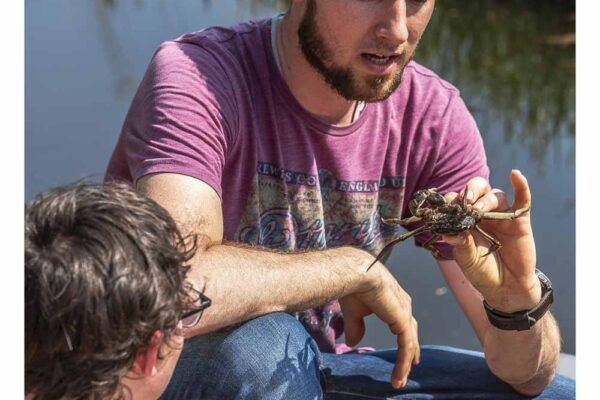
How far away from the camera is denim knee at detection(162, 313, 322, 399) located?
186 cm

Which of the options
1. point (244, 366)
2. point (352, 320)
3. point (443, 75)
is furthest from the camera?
point (443, 75)

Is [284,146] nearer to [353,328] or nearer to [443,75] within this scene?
[353,328]

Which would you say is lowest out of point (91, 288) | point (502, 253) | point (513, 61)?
point (513, 61)

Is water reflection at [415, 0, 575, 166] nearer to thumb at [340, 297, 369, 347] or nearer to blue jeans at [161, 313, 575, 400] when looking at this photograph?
thumb at [340, 297, 369, 347]

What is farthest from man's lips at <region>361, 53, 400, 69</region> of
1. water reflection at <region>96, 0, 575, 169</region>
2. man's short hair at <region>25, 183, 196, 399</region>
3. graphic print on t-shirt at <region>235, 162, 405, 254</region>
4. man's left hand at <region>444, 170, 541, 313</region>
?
water reflection at <region>96, 0, 575, 169</region>

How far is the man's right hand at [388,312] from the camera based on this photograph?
2.05m

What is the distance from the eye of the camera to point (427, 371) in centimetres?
232

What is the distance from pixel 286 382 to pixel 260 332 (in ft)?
0.31

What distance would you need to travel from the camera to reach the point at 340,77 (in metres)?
2.28

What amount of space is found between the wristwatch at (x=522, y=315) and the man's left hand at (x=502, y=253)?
12 mm

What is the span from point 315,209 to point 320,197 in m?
0.03

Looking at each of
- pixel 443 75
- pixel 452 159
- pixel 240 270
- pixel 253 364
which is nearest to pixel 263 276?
pixel 240 270

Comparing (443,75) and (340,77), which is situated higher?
(340,77)

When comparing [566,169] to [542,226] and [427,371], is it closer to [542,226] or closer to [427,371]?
[542,226]
